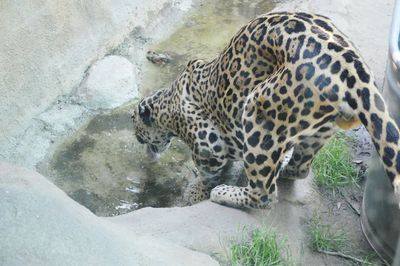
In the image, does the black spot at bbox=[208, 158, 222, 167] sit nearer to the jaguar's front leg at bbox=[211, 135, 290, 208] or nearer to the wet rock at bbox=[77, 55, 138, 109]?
the jaguar's front leg at bbox=[211, 135, 290, 208]

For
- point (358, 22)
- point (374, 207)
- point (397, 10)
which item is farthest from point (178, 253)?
point (358, 22)

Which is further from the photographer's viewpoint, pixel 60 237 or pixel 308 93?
pixel 308 93

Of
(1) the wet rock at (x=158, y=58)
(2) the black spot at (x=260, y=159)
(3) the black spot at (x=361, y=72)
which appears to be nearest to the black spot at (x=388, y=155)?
(3) the black spot at (x=361, y=72)

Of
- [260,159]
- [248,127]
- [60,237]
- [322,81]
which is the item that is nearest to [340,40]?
[322,81]

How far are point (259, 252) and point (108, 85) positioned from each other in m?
3.24

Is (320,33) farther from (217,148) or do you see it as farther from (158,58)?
(158,58)

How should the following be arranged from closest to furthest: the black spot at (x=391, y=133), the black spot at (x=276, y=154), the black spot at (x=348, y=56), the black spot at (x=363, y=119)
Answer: the black spot at (x=391, y=133)
the black spot at (x=363, y=119)
the black spot at (x=348, y=56)
the black spot at (x=276, y=154)

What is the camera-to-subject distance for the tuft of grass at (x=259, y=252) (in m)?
4.31

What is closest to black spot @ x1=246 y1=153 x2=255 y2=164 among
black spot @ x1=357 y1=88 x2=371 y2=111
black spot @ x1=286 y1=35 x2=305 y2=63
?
black spot @ x1=286 y1=35 x2=305 y2=63

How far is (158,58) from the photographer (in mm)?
7629

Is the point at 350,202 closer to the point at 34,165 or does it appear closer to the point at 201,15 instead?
the point at 34,165

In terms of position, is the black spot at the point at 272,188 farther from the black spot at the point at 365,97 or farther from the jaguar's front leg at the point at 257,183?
the black spot at the point at 365,97

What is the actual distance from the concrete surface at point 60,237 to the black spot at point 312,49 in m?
1.43

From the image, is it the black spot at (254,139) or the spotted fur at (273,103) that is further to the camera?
the black spot at (254,139)
